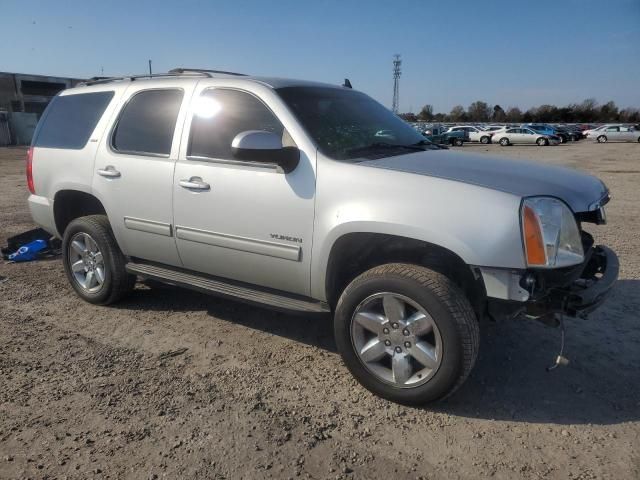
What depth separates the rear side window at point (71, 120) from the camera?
4488 millimetres

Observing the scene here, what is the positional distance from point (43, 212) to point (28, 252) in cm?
148

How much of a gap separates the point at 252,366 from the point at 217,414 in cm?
61

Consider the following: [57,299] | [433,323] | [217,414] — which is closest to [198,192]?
[217,414]

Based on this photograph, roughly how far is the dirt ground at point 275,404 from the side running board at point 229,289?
1.42 feet

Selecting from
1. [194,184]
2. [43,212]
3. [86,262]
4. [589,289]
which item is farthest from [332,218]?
[43,212]

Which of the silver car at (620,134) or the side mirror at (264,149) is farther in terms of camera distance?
the silver car at (620,134)

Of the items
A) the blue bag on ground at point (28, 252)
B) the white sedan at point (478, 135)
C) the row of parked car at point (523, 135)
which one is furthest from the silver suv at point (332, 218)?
the white sedan at point (478, 135)

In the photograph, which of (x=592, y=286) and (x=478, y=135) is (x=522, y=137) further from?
(x=592, y=286)

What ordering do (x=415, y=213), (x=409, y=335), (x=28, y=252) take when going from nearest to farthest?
1. (x=415, y=213)
2. (x=409, y=335)
3. (x=28, y=252)

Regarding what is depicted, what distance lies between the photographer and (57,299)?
4793mm

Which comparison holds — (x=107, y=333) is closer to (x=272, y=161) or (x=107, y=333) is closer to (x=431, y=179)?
(x=272, y=161)

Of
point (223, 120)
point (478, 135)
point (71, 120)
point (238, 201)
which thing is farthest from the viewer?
point (478, 135)

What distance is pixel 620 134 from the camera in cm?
4331

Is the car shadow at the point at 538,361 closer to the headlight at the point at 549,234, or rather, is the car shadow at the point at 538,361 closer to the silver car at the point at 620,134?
the headlight at the point at 549,234
